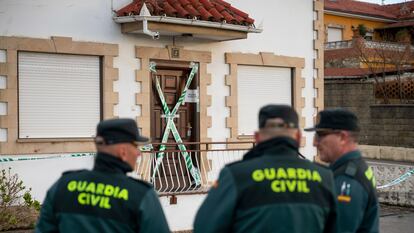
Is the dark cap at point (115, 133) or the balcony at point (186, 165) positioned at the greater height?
the dark cap at point (115, 133)

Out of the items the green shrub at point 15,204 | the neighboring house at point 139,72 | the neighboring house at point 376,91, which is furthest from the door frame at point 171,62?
the neighboring house at point 376,91

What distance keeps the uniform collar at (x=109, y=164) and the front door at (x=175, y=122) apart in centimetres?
788

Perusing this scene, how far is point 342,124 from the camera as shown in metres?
4.76

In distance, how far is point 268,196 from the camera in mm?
3666

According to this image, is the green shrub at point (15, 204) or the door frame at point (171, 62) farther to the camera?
the door frame at point (171, 62)

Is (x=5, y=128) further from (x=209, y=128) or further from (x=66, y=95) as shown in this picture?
(x=209, y=128)

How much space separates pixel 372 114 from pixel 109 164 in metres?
20.1

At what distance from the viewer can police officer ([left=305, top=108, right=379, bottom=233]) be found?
14.8ft

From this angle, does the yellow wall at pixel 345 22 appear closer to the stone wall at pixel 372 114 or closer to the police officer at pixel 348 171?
the stone wall at pixel 372 114

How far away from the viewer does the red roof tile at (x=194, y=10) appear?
36.5 ft

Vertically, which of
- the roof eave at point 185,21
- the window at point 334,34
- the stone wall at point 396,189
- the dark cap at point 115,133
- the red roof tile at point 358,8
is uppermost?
the red roof tile at point 358,8

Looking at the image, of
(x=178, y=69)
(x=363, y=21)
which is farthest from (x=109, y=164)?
(x=363, y=21)

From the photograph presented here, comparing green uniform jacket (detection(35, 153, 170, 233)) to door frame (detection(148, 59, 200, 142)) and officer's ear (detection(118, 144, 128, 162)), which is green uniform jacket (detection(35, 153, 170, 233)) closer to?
A: officer's ear (detection(118, 144, 128, 162))

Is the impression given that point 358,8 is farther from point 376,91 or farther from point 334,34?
point 376,91
